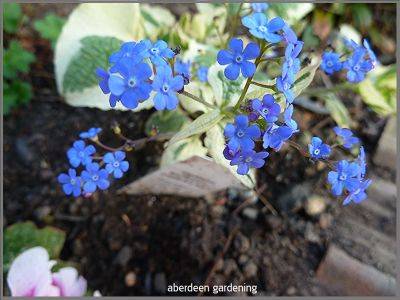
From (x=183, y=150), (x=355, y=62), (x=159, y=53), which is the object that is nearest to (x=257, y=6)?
(x=355, y=62)

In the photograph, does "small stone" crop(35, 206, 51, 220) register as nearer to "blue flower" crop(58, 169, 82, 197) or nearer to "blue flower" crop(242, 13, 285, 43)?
"blue flower" crop(58, 169, 82, 197)

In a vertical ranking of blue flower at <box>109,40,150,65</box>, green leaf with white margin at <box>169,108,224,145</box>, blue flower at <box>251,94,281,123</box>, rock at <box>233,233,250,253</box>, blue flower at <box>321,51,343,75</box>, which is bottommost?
rock at <box>233,233,250,253</box>

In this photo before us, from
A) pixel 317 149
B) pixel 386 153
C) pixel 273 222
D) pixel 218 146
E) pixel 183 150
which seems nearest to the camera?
pixel 317 149

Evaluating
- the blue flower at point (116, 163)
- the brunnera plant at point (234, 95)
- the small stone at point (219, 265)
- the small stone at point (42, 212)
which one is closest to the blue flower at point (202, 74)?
the brunnera plant at point (234, 95)

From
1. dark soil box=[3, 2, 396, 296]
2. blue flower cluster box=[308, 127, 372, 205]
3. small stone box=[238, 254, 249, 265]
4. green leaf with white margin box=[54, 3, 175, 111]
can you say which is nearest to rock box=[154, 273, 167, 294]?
dark soil box=[3, 2, 396, 296]

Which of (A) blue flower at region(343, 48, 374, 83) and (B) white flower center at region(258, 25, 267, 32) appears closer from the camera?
(B) white flower center at region(258, 25, 267, 32)

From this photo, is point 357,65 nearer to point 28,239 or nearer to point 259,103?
point 259,103
